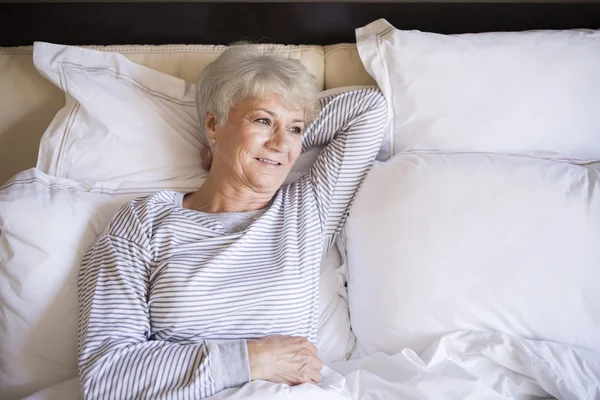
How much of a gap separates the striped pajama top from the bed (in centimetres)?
7

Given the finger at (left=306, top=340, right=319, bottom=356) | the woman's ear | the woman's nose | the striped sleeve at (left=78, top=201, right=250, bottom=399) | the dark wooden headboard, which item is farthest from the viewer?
the dark wooden headboard

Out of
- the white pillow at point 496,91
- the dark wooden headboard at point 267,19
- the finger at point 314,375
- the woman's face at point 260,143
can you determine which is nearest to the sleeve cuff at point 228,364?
the finger at point 314,375

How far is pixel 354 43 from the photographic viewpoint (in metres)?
1.66

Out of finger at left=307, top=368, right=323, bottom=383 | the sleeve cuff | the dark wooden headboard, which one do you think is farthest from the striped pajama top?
the dark wooden headboard

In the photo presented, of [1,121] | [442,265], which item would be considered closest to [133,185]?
[1,121]

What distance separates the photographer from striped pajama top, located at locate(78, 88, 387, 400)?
1.03 m

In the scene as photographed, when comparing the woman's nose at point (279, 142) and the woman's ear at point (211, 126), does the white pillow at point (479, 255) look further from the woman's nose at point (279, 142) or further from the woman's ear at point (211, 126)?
the woman's ear at point (211, 126)

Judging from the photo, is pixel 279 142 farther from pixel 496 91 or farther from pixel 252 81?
pixel 496 91

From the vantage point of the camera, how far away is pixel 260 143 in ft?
4.09

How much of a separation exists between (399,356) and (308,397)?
0.83 ft

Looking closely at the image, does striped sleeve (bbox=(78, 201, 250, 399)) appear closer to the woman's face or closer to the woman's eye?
the woman's face

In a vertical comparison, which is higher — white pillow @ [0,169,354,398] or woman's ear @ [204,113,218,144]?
woman's ear @ [204,113,218,144]

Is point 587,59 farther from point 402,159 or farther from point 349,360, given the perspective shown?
point 349,360

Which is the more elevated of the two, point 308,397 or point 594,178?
point 594,178
